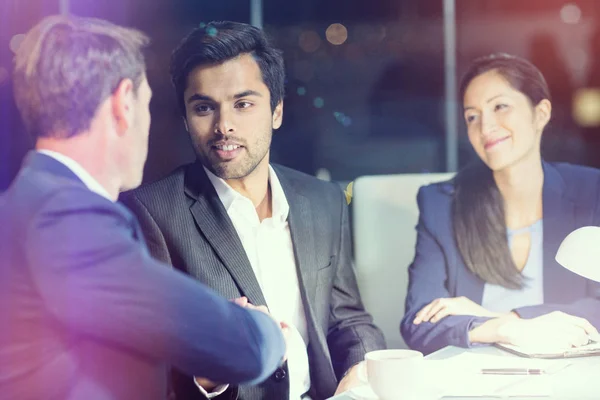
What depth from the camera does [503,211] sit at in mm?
2348

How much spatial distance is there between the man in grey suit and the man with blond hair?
59 cm

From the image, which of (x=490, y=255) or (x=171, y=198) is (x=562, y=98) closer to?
(x=490, y=255)

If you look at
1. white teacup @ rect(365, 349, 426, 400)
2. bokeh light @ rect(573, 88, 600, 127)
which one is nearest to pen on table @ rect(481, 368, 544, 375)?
white teacup @ rect(365, 349, 426, 400)

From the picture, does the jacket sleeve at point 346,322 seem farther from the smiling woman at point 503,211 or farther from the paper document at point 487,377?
the paper document at point 487,377

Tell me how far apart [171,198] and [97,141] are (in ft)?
1.88

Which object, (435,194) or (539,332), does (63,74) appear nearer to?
(539,332)

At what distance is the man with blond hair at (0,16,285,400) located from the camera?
3.56 feet

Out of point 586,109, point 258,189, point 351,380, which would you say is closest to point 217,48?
point 258,189

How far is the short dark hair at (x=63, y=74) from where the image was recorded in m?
1.24

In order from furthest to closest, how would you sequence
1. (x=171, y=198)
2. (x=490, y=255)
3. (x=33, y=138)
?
(x=490, y=255) → (x=171, y=198) → (x=33, y=138)

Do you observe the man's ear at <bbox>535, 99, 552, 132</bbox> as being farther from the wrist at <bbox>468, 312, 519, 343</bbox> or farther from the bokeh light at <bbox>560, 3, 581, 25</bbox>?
the bokeh light at <bbox>560, 3, 581, 25</bbox>

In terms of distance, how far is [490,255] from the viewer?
7.63ft

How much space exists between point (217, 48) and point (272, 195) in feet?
1.39

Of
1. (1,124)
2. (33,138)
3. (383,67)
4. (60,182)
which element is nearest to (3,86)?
(1,124)
